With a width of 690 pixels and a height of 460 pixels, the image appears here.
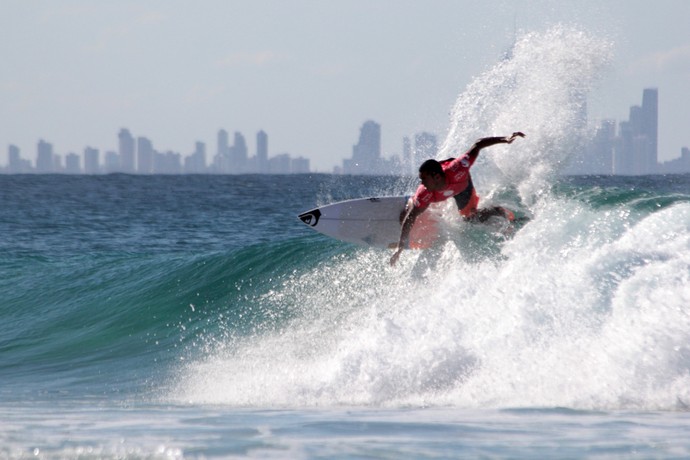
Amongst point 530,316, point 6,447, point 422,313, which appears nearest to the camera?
point 6,447

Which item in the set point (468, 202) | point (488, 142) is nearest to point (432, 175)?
point (488, 142)

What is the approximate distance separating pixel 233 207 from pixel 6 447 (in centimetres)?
3107

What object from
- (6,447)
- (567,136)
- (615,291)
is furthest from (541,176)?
(6,447)

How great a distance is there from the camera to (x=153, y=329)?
12.0m

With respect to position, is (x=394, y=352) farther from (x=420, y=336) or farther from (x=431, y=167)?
(x=431, y=167)

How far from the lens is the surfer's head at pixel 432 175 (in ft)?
28.3

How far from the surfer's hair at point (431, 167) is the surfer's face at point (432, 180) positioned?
3 cm

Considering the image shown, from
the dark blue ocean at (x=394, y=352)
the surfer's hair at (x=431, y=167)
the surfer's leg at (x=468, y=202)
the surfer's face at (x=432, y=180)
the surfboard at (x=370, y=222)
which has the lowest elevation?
the dark blue ocean at (x=394, y=352)

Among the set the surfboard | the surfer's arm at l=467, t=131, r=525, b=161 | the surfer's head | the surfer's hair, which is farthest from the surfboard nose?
the surfer's arm at l=467, t=131, r=525, b=161

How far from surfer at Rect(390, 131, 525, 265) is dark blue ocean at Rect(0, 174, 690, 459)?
18.0 inches

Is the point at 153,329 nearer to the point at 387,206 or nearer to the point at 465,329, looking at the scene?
the point at 387,206

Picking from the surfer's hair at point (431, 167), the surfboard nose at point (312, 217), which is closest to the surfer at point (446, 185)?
the surfer's hair at point (431, 167)

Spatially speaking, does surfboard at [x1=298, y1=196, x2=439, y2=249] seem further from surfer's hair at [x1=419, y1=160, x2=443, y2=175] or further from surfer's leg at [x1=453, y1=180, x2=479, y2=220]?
surfer's hair at [x1=419, y1=160, x2=443, y2=175]

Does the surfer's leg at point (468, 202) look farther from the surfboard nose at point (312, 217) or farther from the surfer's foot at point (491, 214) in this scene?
the surfboard nose at point (312, 217)
